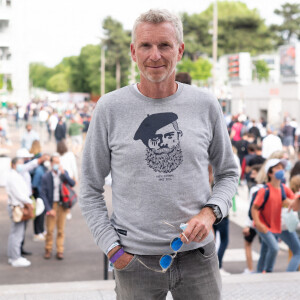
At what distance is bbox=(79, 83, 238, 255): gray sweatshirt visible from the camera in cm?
228

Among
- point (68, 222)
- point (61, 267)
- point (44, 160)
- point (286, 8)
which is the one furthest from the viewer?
point (286, 8)

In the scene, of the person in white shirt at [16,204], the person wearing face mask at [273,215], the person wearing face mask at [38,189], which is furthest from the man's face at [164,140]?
the person wearing face mask at [38,189]

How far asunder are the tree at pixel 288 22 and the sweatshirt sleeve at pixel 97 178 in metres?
82.6

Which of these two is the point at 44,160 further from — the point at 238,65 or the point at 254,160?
the point at 238,65

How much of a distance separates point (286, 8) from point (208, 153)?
8490 cm

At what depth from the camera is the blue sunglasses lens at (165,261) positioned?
2301 mm

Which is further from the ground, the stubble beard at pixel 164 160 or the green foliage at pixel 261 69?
the green foliage at pixel 261 69

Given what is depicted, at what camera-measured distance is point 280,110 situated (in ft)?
139

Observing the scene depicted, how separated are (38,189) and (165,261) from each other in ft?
23.8

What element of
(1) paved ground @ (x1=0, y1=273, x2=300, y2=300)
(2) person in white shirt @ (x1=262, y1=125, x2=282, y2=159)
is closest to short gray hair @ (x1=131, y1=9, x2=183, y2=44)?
(1) paved ground @ (x1=0, y1=273, x2=300, y2=300)

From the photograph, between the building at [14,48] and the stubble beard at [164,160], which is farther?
the building at [14,48]

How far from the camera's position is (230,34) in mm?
82750

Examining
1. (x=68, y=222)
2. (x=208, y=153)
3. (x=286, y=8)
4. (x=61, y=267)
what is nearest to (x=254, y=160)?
(x=68, y=222)

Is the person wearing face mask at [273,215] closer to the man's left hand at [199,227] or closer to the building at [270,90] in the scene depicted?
the man's left hand at [199,227]
